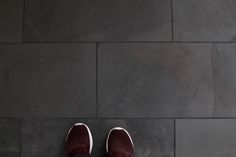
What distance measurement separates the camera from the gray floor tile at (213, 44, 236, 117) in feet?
3.90

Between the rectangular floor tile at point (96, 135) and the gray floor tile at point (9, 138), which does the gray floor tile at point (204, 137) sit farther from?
the gray floor tile at point (9, 138)

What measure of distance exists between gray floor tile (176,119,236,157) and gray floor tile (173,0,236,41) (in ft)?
1.18

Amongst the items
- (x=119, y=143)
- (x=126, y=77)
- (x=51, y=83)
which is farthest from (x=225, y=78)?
(x=51, y=83)

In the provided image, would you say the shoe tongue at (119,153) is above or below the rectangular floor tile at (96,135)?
below

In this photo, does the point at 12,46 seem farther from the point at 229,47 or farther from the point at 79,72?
the point at 229,47

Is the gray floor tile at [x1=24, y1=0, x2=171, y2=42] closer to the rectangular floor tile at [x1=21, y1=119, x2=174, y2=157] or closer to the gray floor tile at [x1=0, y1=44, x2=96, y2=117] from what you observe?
the gray floor tile at [x1=0, y1=44, x2=96, y2=117]

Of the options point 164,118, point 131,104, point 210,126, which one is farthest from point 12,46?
point 210,126

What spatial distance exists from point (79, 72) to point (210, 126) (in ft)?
1.98

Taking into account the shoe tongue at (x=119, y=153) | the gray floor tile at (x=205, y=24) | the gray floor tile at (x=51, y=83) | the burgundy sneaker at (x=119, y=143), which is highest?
the gray floor tile at (x=205, y=24)

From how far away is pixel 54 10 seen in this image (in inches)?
47.4

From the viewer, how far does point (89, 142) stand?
3.83ft

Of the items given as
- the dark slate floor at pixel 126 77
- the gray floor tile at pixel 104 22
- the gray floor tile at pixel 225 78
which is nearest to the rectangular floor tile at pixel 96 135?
the dark slate floor at pixel 126 77

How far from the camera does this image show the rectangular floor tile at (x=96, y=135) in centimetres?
119

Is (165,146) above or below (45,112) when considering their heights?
below
